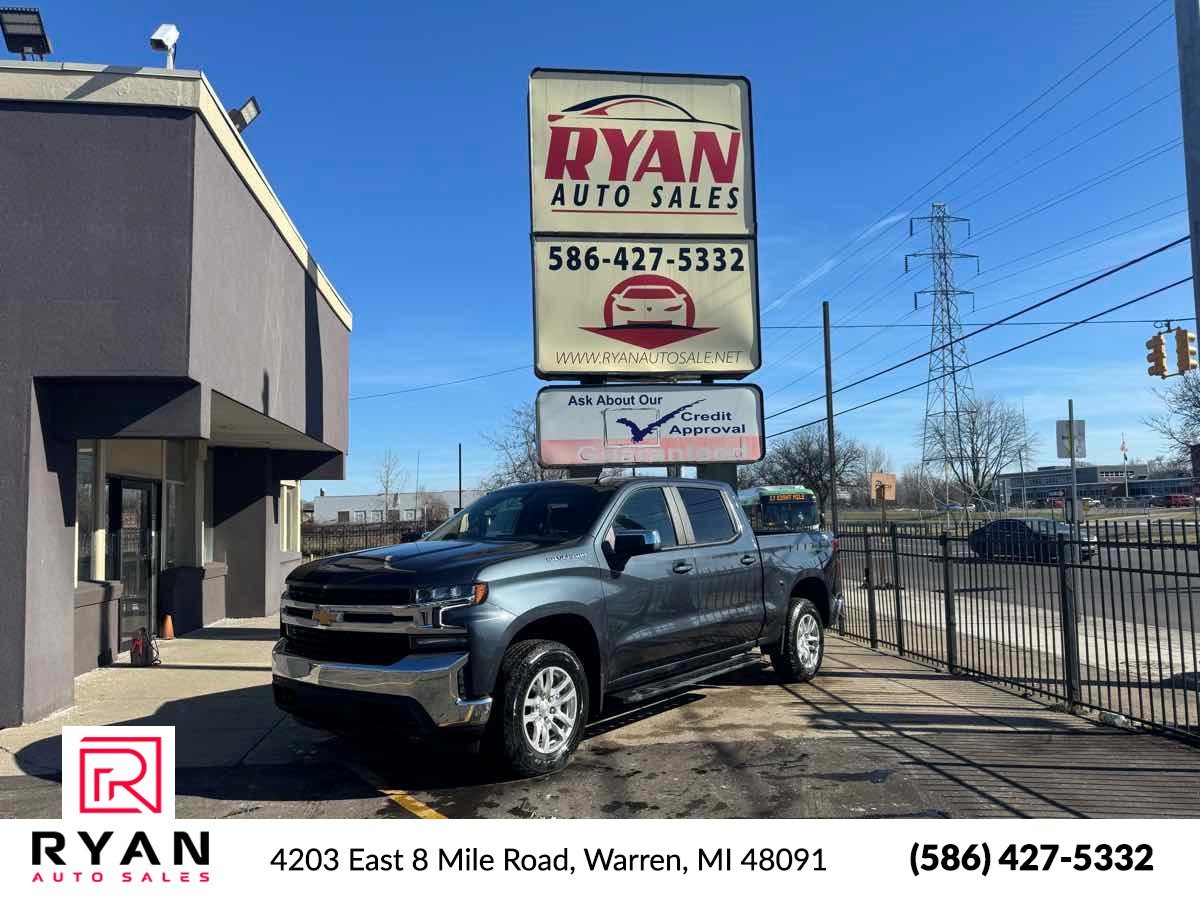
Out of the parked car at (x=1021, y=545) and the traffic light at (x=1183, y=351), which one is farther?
the traffic light at (x=1183, y=351)

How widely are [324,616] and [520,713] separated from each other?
1385 mm

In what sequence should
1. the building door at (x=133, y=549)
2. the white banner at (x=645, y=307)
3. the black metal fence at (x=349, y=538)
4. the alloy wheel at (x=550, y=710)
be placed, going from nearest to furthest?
the alloy wheel at (x=550, y=710), the building door at (x=133, y=549), the white banner at (x=645, y=307), the black metal fence at (x=349, y=538)

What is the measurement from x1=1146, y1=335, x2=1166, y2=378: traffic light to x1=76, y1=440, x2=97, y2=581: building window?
771 inches

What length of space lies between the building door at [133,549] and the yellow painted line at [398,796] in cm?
604

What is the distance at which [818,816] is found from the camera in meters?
4.99

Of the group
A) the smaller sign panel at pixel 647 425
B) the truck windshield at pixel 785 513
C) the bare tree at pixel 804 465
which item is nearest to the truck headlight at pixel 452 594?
the smaller sign panel at pixel 647 425

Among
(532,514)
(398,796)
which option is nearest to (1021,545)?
(532,514)

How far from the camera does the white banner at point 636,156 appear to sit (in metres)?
12.2

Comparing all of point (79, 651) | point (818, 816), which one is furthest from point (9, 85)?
point (818, 816)

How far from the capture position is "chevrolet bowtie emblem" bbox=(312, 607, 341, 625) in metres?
5.61

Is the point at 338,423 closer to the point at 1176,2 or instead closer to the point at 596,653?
the point at 596,653

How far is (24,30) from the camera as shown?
828cm

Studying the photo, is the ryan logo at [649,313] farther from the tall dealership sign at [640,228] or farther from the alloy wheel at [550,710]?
the alloy wheel at [550,710]

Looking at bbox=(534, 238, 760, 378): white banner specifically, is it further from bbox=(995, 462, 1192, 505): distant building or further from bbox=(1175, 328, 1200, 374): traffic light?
bbox=(995, 462, 1192, 505): distant building
